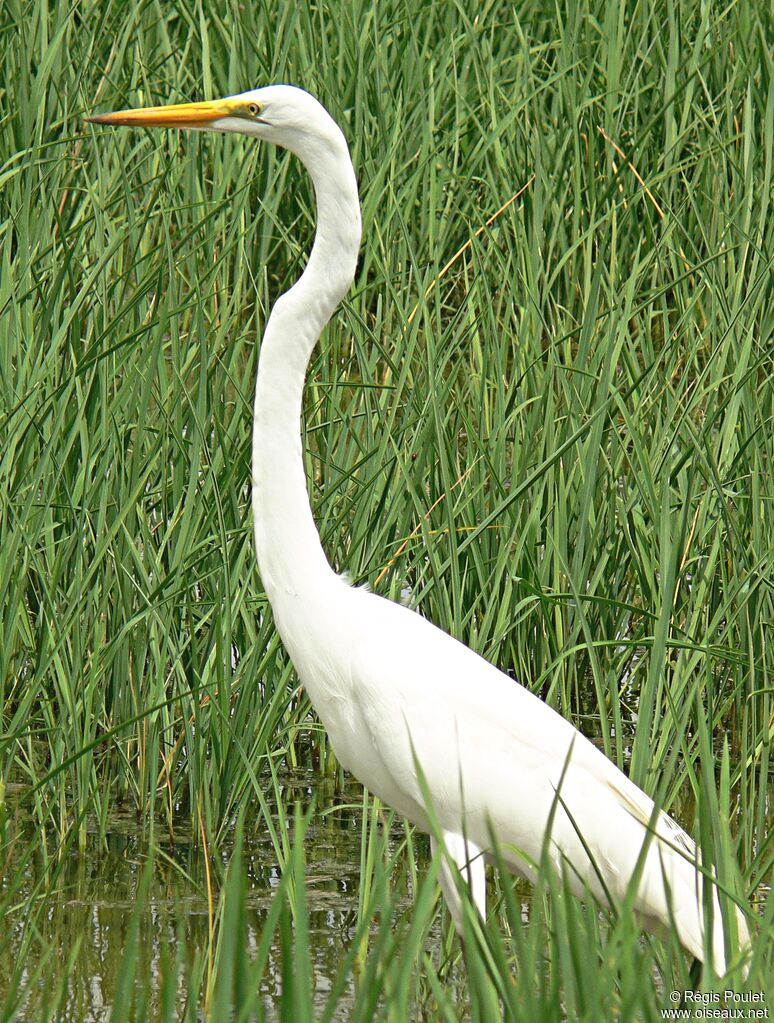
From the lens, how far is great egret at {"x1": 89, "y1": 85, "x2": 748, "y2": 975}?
2.54 metres

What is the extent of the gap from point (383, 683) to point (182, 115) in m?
1.04

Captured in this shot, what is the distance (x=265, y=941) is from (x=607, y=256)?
3.26 m

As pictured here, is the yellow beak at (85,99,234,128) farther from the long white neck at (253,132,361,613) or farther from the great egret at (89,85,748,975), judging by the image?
the long white neck at (253,132,361,613)

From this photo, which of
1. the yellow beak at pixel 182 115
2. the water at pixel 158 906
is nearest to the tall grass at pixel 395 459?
the water at pixel 158 906

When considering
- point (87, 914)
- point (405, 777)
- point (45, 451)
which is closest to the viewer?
point (405, 777)

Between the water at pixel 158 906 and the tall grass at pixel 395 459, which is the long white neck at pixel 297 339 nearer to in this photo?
the tall grass at pixel 395 459

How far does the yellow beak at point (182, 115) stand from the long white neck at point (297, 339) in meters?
0.19

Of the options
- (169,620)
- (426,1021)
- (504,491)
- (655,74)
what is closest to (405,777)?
(426,1021)

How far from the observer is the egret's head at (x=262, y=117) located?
8.44 feet

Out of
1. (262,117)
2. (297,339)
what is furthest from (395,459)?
(262,117)

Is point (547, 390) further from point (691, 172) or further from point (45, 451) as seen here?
point (691, 172)

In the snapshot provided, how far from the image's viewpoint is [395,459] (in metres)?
3.27

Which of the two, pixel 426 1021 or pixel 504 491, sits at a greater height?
pixel 504 491

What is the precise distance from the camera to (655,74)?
5.16m
